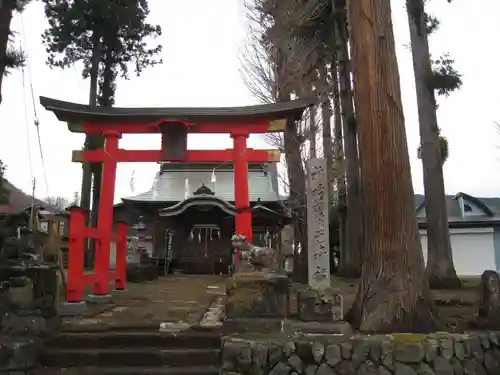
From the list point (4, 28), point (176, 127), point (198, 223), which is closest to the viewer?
point (4, 28)

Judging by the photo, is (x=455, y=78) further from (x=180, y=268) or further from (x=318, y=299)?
(x=180, y=268)

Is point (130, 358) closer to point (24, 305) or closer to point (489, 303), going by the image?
point (24, 305)

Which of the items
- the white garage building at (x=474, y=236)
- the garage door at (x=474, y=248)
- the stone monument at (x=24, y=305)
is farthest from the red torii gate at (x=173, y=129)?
the garage door at (x=474, y=248)

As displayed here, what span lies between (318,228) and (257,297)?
1183 millimetres

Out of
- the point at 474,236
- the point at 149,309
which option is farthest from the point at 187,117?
the point at 474,236

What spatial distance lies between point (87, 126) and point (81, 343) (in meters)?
5.69

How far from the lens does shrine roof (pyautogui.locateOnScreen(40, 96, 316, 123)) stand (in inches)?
403

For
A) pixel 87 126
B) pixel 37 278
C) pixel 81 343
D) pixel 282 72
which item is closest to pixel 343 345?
pixel 81 343

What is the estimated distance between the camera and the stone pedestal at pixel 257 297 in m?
5.73

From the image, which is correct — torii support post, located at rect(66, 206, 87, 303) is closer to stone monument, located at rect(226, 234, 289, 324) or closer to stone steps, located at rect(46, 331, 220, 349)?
stone steps, located at rect(46, 331, 220, 349)

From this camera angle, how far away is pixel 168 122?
1017 cm

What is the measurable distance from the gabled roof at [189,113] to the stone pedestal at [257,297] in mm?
5298

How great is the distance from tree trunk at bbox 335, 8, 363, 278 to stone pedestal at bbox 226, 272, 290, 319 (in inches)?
396

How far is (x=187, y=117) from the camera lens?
33.9 feet
